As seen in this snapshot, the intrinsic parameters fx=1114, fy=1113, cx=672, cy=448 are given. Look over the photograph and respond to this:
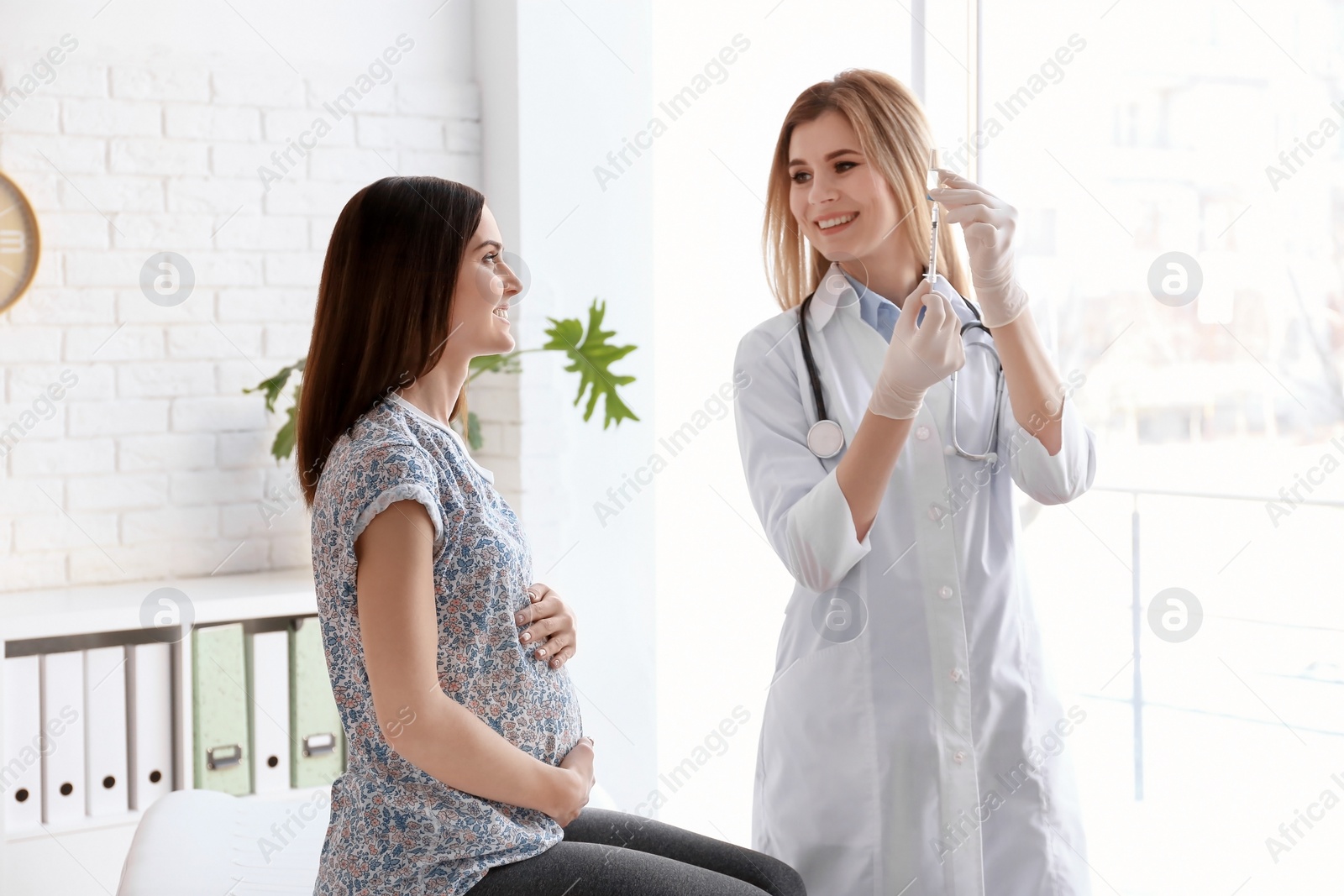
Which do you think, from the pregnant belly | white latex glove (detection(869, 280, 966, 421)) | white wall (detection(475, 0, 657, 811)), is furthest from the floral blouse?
white wall (detection(475, 0, 657, 811))

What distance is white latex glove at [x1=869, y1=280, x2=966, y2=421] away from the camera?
3.76ft

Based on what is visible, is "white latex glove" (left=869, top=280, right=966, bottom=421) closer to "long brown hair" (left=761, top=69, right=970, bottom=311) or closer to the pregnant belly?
"long brown hair" (left=761, top=69, right=970, bottom=311)

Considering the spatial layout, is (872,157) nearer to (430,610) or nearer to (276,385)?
(430,610)

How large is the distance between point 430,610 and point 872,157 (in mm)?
725

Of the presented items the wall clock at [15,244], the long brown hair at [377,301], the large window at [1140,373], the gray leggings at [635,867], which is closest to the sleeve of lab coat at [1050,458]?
the gray leggings at [635,867]

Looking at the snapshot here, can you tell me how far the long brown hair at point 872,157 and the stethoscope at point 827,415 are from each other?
0.22ft

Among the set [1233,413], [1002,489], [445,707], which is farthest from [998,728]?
[1233,413]

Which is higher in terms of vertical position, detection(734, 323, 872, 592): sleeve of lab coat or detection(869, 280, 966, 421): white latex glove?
detection(869, 280, 966, 421): white latex glove

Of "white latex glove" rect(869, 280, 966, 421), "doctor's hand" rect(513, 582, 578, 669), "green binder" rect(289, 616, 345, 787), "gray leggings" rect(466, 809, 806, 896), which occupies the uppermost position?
"white latex glove" rect(869, 280, 966, 421)

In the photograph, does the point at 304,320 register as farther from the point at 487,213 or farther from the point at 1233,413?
the point at 1233,413

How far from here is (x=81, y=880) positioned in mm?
2416

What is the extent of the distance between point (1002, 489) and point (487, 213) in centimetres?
68

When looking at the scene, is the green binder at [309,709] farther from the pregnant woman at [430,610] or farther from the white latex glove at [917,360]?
the white latex glove at [917,360]

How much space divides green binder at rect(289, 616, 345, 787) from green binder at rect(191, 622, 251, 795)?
0.11 metres
